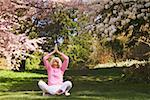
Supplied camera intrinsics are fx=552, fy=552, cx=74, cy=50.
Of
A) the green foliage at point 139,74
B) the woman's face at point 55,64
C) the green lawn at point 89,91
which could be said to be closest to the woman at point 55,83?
the woman's face at point 55,64

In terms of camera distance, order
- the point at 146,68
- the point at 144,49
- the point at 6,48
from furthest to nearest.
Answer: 1. the point at 144,49
2. the point at 146,68
3. the point at 6,48

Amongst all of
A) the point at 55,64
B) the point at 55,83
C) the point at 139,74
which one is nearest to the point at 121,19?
the point at 55,64

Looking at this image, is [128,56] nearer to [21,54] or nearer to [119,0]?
[21,54]

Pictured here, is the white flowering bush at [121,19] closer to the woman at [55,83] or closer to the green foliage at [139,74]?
the woman at [55,83]

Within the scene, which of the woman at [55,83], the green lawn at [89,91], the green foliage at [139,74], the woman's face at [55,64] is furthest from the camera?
the green foliage at [139,74]

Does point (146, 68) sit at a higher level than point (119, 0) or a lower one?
lower

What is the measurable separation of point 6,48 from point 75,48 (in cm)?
2441

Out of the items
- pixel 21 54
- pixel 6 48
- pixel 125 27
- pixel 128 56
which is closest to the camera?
pixel 125 27

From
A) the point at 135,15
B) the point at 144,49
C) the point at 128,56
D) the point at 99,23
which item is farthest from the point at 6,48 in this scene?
the point at 128,56

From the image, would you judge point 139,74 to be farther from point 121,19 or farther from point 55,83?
point 55,83

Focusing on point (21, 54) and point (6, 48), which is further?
point (21, 54)

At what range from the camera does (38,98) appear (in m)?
12.2

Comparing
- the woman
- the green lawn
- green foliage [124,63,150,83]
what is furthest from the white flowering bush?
green foliage [124,63,150,83]

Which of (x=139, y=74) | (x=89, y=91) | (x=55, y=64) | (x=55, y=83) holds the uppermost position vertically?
(x=55, y=64)
